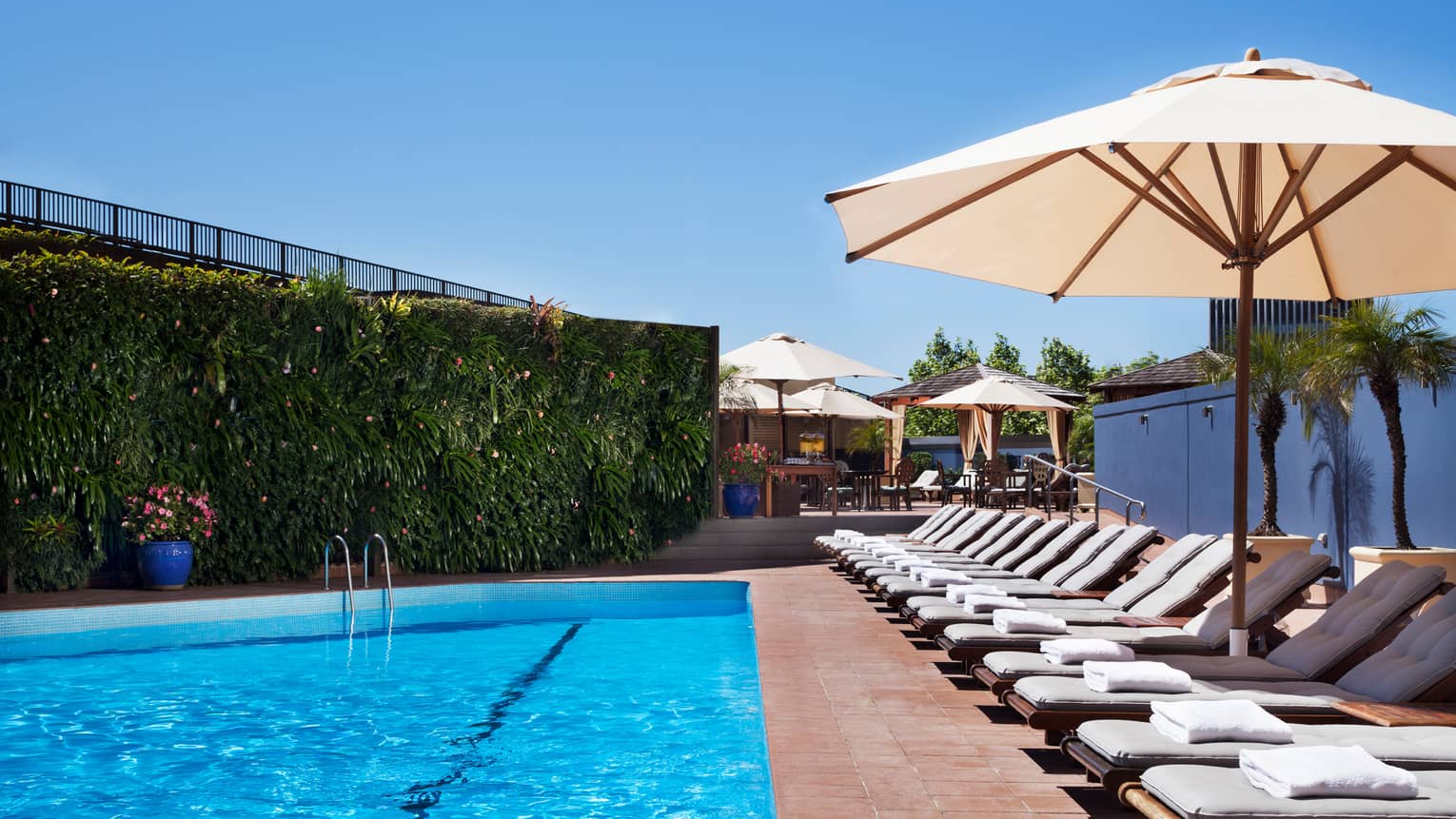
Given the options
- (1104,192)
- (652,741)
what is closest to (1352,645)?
(1104,192)

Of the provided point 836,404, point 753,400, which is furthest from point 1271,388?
point 836,404

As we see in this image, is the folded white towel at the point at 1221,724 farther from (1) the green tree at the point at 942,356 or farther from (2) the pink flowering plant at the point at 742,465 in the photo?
(1) the green tree at the point at 942,356

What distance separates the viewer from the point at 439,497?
13617 mm

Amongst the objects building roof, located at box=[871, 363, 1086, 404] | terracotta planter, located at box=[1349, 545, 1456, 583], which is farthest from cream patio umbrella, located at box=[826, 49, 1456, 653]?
building roof, located at box=[871, 363, 1086, 404]

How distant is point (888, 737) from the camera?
5141 mm

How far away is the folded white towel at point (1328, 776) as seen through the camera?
312cm

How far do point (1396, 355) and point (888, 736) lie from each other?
272 inches

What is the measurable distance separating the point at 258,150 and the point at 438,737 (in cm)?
3161

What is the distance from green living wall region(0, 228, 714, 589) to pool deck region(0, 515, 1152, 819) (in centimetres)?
547

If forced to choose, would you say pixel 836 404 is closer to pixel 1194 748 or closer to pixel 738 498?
pixel 738 498

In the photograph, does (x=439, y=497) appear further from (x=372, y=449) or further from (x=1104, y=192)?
(x=1104, y=192)

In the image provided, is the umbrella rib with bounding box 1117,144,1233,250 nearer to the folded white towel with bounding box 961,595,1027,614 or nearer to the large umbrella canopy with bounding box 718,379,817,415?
the folded white towel with bounding box 961,595,1027,614

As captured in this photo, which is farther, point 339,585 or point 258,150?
point 258,150

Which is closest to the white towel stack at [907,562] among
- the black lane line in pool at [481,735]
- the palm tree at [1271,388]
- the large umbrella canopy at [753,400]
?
the black lane line in pool at [481,735]
